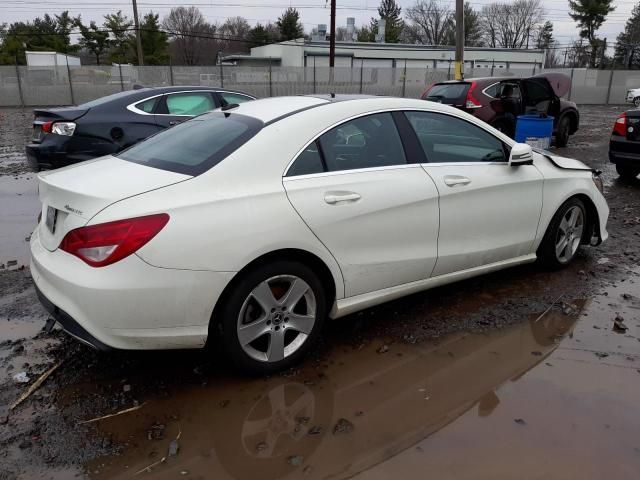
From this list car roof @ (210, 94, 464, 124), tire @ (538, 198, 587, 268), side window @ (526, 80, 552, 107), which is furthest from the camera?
side window @ (526, 80, 552, 107)


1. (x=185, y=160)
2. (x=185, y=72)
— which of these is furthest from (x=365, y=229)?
(x=185, y=72)

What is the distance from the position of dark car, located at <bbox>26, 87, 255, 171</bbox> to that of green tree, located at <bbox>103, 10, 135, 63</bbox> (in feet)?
154

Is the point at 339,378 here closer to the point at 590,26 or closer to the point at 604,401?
the point at 604,401

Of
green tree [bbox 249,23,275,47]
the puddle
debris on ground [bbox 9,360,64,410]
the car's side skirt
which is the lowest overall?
the puddle

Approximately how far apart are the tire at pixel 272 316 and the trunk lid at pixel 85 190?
28.2 inches

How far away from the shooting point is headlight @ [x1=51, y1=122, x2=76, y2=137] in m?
7.25

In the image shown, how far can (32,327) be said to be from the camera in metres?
3.87

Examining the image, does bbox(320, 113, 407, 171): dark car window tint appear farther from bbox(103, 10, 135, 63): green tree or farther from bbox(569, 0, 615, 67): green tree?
bbox(569, 0, 615, 67): green tree

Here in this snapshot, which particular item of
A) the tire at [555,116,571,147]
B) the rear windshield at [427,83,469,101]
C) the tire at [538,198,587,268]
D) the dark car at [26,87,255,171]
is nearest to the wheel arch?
the tire at [538,198,587,268]

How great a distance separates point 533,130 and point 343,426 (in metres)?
8.40

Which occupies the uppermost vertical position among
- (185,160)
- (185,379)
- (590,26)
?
(590,26)

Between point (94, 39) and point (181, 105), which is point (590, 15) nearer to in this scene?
point (94, 39)

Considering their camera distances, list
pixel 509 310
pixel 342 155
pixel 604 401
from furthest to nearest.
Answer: pixel 509 310 < pixel 342 155 < pixel 604 401

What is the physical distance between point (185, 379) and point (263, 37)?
234 feet
